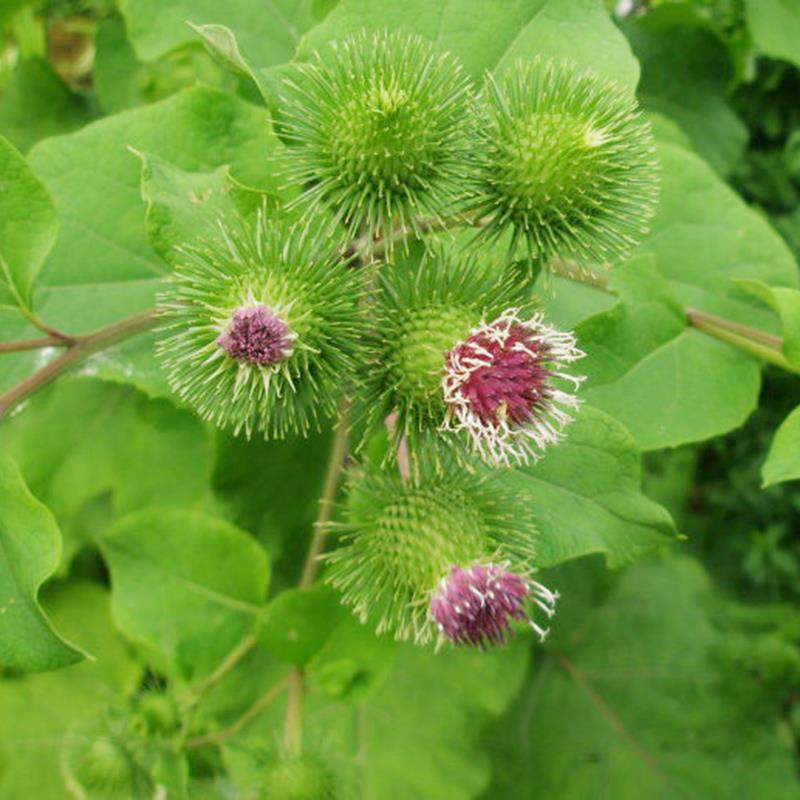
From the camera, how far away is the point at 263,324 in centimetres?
134

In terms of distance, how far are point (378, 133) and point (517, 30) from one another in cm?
60

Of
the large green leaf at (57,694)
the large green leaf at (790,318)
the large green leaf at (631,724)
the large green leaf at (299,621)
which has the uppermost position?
the large green leaf at (790,318)

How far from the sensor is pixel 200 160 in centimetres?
217

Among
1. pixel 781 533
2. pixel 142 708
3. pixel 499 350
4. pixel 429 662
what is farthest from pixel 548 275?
pixel 781 533

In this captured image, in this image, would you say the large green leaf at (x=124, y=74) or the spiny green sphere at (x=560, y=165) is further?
the large green leaf at (x=124, y=74)

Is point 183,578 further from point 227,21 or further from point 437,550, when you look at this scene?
point 227,21

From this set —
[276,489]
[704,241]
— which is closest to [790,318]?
[704,241]

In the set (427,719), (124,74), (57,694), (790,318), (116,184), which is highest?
(790,318)

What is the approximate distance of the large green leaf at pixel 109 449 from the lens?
2650mm

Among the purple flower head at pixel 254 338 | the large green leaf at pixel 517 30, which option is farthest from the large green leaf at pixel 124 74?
the purple flower head at pixel 254 338

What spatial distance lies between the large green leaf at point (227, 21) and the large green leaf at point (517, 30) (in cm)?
54

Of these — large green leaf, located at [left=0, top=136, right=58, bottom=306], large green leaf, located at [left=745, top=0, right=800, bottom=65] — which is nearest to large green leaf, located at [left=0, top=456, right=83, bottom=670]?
large green leaf, located at [left=0, top=136, right=58, bottom=306]

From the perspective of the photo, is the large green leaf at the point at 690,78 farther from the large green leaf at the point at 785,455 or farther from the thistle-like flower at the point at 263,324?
the thistle-like flower at the point at 263,324

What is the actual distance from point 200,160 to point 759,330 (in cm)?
139
